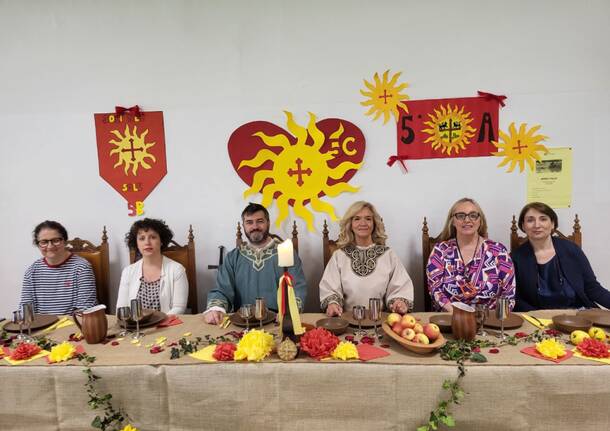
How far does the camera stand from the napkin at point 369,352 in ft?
4.57

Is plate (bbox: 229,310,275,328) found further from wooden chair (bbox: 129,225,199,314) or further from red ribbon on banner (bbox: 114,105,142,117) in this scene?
red ribbon on banner (bbox: 114,105,142,117)

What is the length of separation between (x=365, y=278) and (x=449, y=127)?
4.09ft

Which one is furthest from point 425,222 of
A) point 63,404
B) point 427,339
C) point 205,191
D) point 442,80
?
point 63,404

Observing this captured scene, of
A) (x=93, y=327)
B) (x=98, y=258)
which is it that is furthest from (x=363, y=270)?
(x=98, y=258)

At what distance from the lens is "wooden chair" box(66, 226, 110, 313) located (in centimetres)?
271

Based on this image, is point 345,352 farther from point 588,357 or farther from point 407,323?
point 588,357

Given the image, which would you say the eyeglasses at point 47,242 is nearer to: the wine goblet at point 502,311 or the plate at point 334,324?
the plate at point 334,324

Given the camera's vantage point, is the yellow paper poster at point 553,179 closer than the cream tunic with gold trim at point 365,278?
No

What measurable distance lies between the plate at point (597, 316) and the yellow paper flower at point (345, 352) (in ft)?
3.54

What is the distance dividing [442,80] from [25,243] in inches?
132

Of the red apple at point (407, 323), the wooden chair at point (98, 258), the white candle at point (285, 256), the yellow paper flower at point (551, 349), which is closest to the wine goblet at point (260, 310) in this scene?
the white candle at point (285, 256)

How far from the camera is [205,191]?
2855 mm

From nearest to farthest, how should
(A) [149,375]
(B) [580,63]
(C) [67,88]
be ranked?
1. (A) [149,375]
2. (B) [580,63]
3. (C) [67,88]

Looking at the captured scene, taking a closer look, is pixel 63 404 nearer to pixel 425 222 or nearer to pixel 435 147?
pixel 425 222
